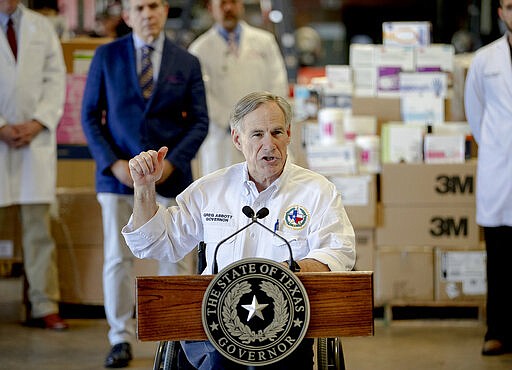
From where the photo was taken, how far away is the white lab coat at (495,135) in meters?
5.25

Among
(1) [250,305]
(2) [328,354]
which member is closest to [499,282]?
(2) [328,354]

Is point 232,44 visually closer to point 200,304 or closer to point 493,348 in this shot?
point 493,348

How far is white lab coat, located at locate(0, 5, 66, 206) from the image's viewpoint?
5801mm

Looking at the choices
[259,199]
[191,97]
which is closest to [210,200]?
[259,199]

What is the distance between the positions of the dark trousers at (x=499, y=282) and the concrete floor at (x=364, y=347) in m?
0.15

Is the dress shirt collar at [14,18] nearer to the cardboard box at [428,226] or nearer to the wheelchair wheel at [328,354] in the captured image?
the cardboard box at [428,226]

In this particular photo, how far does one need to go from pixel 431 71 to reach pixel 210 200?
329cm

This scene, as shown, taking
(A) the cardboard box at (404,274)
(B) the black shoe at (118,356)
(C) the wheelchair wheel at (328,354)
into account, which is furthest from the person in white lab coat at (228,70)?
(C) the wheelchair wheel at (328,354)

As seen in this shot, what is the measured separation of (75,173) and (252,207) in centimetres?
339

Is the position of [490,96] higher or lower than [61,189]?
higher

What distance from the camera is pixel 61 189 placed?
639cm

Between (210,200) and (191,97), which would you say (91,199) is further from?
(210,200)

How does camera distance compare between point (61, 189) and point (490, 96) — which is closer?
point (490, 96)

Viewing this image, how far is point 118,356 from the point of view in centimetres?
505
